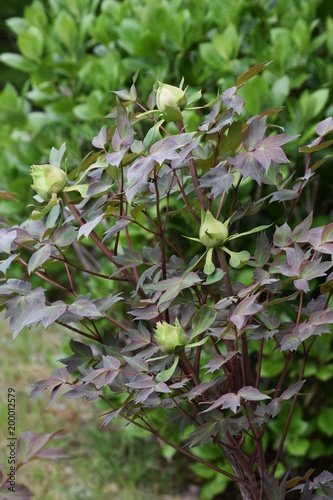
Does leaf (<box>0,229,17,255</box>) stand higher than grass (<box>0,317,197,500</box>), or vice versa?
leaf (<box>0,229,17,255</box>)

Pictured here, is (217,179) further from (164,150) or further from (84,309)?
(84,309)

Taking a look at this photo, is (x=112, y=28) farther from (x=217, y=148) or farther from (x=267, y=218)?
(x=217, y=148)

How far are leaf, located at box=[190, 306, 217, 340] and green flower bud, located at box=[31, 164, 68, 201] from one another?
304 millimetres

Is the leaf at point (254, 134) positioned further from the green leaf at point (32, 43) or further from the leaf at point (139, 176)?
the green leaf at point (32, 43)

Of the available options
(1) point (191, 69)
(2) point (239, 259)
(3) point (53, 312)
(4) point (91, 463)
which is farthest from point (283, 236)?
(4) point (91, 463)

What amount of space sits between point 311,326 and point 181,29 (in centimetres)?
144

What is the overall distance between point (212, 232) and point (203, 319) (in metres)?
0.14

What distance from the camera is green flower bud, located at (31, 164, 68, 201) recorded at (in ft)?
3.70

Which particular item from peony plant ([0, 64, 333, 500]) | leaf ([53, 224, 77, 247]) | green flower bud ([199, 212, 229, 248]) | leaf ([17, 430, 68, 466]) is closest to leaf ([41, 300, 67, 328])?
peony plant ([0, 64, 333, 500])

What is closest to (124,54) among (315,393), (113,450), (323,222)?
(323,222)

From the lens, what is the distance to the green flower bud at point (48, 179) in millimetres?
1127

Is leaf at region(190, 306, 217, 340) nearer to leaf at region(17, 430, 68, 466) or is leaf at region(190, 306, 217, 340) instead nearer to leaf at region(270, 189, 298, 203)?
leaf at region(270, 189, 298, 203)

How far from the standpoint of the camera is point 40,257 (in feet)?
3.63

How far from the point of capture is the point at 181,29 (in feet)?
7.39
